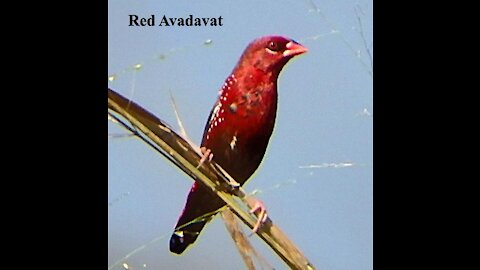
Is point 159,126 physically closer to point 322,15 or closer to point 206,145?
point 206,145

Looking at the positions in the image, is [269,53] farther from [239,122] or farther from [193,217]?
[193,217]

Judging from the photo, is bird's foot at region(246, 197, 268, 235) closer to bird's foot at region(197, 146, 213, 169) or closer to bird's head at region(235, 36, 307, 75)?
bird's foot at region(197, 146, 213, 169)

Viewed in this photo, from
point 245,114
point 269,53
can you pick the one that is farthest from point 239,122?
point 269,53

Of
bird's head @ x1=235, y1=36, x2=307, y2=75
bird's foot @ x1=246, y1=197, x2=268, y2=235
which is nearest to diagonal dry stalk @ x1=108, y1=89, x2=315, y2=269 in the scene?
bird's foot @ x1=246, y1=197, x2=268, y2=235

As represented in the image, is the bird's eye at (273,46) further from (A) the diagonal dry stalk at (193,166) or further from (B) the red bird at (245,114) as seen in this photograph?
(A) the diagonal dry stalk at (193,166)
